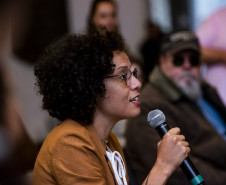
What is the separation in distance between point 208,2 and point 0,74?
669cm

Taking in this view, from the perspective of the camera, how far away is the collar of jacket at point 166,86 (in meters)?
2.83

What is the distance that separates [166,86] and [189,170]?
129 cm

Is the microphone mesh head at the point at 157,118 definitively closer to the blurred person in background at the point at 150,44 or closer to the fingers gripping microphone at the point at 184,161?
the fingers gripping microphone at the point at 184,161

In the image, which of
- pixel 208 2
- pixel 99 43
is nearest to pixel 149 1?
pixel 208 2

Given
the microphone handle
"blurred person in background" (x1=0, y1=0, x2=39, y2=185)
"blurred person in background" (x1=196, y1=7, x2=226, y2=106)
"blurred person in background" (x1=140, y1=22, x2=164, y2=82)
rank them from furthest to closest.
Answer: "blurred person in background" (x1=140, y1=22, x2=164, y2=82), "blurred person in background" (x1=196, y1=7, x2=226, y2=106), the microphone handle, "blurred person in background" (x1=0, y1=0, x2=39, y2=185)

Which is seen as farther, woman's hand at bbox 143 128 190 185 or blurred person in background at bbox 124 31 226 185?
blurred person in background at bbox 124 31 226 185

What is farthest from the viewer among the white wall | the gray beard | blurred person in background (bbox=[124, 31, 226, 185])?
the white wall

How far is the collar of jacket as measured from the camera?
2828mm

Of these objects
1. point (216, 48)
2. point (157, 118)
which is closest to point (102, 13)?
point (216, 48)

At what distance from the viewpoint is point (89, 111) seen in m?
1.79

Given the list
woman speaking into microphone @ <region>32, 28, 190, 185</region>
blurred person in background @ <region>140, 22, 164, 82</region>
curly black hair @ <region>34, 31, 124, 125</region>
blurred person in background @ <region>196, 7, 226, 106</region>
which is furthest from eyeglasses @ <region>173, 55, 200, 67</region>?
blurred person in background @ <region>140, 22, 164, 82</region>

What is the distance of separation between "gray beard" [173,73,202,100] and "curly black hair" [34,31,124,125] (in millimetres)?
1200

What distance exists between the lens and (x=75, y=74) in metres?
1.76

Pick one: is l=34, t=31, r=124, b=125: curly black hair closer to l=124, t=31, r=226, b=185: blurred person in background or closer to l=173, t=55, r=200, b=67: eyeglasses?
l=124, t=31, r=226, b=185: blurred person in background
